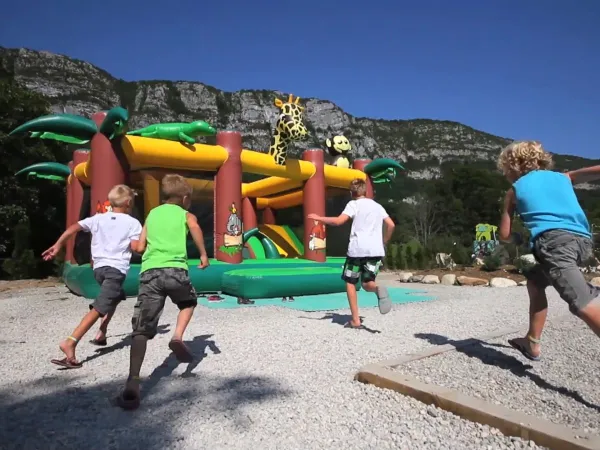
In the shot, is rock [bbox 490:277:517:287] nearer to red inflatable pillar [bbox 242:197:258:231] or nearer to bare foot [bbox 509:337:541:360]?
red inflatable pillar [bbox 242:197:258:231]

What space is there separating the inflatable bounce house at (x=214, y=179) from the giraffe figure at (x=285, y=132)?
20mm

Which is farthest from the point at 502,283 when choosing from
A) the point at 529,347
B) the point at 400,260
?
the point at 529,347

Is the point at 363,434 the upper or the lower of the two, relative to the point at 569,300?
lower

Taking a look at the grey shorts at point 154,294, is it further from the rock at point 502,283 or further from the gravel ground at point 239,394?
the rock at point 502,283

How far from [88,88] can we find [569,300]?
65113mm

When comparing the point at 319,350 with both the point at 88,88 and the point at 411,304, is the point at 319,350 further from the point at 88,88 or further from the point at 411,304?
the point at 88,88

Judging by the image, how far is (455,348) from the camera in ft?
10.4

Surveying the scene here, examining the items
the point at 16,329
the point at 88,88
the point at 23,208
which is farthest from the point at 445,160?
the point at 16,329

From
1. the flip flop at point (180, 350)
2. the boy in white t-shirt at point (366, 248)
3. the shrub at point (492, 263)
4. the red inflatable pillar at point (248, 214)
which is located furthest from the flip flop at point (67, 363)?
the shrub at point (492, 263)

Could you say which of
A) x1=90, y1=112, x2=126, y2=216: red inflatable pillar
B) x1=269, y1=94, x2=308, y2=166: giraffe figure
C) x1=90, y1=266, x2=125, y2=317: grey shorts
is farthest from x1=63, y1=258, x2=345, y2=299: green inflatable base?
x1=90, y1=266, x2=125, y2=317: grey shorts

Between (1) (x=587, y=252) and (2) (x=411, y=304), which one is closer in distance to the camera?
(1) (x=587, y=252)

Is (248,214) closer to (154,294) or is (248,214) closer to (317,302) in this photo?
(317,302)

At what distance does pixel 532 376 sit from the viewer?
2.57m

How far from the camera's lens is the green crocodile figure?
7.48 m
